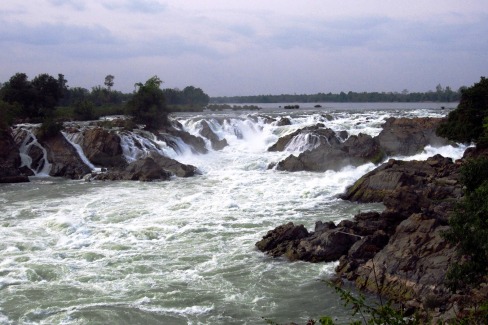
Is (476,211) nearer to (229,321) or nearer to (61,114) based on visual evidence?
(229,321)

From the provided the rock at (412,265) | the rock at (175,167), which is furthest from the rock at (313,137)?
the rock at (412,265)

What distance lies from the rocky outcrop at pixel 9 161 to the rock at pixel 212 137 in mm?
13329

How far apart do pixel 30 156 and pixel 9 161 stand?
169cm

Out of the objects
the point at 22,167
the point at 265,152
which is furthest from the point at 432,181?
the point at 22,167

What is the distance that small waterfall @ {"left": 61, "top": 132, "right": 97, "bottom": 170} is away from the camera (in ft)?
101

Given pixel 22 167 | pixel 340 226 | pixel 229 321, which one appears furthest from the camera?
pixel 22 167

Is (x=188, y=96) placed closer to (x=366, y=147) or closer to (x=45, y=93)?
(x=45, y=93)

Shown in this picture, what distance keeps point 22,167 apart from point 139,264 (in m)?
17.8

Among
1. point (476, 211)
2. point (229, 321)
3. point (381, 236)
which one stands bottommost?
point (229, 321)

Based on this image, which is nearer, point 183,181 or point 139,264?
point 139,264

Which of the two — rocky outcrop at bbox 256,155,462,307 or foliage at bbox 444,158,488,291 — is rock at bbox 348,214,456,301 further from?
foliage at bbox 444,158,488,291

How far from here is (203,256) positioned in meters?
14.9

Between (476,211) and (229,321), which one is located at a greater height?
(476,211)

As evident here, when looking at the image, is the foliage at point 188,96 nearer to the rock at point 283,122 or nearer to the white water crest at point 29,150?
the rock at point 283,122
